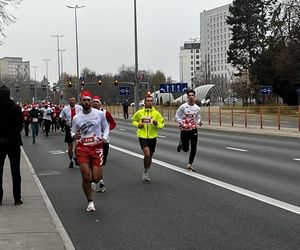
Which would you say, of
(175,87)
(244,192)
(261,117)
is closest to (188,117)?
(244,192)

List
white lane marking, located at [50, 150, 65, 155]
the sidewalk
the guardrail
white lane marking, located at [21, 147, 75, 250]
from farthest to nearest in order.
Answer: the guardrail, white lane marking, located at [50, 150, 65, 155], white lane marking, located at [21, 147, 75, 250], the sidewalk

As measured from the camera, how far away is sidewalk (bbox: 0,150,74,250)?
603 centimetres

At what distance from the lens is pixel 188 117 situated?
12445mm

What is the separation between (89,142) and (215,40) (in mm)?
187575

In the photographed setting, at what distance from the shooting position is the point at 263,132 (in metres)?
26.4

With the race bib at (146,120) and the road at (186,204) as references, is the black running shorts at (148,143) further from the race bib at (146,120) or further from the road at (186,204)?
the road at (186,204)

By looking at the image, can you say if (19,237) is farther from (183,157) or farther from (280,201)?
(183,157)

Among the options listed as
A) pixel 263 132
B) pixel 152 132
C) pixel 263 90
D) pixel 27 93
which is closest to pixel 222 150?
pixel 152 132

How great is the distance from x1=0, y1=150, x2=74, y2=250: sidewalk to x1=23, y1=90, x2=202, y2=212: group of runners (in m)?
0.87

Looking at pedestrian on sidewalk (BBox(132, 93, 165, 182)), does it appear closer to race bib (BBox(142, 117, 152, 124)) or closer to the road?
race bib (BBox(142, 117, 152, 124))

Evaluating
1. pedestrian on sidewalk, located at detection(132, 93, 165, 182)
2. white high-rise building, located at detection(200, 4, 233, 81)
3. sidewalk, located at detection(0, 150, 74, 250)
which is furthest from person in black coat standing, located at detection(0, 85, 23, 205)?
white high-rise building, located at detection(200, 4, 233, 81)

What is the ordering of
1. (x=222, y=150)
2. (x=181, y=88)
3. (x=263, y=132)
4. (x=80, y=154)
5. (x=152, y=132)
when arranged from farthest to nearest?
(x=181, y=88), (x=263, y=132), (x=222, y=150), (x=152, y=132), (x=80, y=154)

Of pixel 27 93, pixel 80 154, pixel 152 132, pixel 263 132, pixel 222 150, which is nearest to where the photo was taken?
pixel 80 154

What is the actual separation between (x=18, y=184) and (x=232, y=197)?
141 inches
